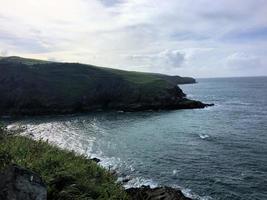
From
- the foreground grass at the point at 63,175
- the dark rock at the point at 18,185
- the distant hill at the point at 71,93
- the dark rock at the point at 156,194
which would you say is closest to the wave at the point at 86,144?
the dark rock at the point at 156,194

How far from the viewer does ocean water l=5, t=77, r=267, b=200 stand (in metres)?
40.2

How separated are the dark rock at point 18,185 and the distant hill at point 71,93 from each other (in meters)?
102

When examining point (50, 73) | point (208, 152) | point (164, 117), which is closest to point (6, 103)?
point (50, 73)

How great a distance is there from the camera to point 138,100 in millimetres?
127312

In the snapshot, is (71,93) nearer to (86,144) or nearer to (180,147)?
(86,144)

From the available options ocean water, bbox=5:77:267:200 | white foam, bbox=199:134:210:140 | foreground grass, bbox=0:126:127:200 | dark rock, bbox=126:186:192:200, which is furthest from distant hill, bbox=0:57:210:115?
foreground grass, bbox=0:126:127:200

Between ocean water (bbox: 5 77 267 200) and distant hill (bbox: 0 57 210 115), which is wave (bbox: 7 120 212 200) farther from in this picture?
distant hill (bbox: 0 57 210 115)

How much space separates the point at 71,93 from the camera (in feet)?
423

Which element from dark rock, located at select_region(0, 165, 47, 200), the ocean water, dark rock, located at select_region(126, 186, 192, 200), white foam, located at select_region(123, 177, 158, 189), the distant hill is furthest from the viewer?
the distant hill

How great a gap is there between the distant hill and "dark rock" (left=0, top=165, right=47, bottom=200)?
334 ft

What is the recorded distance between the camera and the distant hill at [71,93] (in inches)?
4665

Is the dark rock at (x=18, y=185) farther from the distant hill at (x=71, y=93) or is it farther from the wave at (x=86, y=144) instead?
the distant hill at (x=71, y=93)

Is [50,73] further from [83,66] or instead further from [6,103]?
[6,103]

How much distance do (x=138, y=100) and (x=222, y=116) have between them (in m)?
37.6
